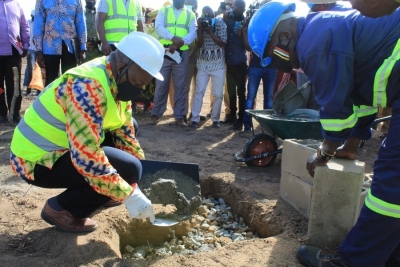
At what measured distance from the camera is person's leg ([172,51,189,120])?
6734mm

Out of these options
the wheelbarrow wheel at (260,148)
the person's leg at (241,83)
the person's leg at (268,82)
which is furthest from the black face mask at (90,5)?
the wheelbarrow wheel at (260,148)

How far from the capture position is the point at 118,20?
6.36m

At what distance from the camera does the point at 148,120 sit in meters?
7.48

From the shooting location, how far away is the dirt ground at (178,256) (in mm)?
2875

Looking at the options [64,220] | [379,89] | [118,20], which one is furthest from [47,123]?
[118,20]

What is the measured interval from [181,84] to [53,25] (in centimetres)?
211

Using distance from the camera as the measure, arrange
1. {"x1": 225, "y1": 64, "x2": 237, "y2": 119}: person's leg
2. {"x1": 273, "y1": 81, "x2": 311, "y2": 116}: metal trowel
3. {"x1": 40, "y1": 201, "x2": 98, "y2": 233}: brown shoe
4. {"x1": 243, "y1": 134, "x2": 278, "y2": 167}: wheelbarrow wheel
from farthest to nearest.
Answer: {"x1": 225, "y1": 64, "x2": 237, "y2": 119}: person's leg
{"x1": 273, "y1": 81, "x2": 311, "y2": 116}: metal trowel
{"x1": 243, "y1": 134, "x2": 278, "y2": 167}: wheelbarrow wheel
{"x1": 40, "y1": 201, "x2": 98, "y2": 233}: brown shoe

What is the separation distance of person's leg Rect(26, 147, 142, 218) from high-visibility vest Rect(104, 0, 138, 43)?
3.82 metres

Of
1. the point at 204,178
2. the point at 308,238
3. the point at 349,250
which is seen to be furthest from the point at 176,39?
the point at 349,250

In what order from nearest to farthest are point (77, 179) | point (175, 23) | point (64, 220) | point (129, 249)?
1. point (77, 179)
2. point (64, 220)
3. point (129, 249)
4. point (175, 23)

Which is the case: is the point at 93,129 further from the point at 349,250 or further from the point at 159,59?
the point at 349,250

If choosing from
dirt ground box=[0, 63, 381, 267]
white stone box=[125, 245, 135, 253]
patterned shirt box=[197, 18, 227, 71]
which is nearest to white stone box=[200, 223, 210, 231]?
dirt ground box=[0, 63, 381, 267]

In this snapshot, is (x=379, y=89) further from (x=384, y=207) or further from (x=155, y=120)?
(x=155, y=120)

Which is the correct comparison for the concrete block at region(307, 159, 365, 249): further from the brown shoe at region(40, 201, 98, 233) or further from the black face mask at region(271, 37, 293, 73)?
the brown shoe at region(40, 201, 98, 233)
